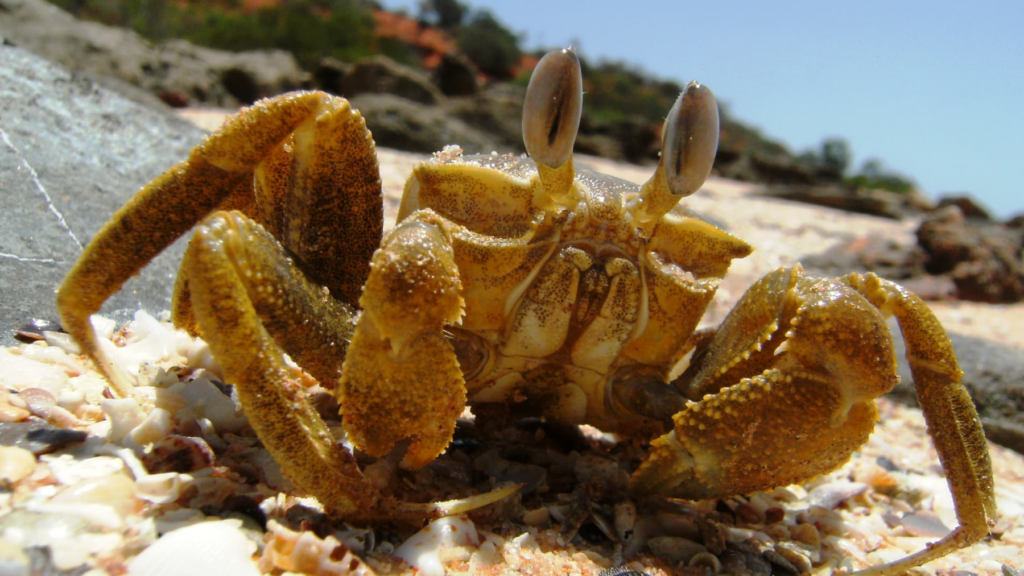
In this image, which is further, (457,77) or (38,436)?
(457,77)

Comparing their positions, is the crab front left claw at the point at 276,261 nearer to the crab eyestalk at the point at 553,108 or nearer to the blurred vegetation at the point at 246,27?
the crab eyestalk at the point at 553,108

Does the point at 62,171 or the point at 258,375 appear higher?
the point at 258,375

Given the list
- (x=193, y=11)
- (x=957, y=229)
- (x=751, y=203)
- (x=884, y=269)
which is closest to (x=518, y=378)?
(x=884, y=269)

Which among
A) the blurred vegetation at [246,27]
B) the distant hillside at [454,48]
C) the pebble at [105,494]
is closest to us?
the pebble at [105,494]

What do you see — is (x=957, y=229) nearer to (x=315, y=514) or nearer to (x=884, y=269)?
(x=884, y=269)

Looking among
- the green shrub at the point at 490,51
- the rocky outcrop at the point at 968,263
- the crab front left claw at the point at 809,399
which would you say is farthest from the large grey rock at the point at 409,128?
the green shrub at the point at 490,51

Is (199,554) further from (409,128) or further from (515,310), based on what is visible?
(409,128)

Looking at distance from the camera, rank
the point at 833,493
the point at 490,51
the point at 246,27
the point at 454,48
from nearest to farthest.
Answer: the point at 833,493, the point at 246,27, the point at 490,51, the point at 454,48

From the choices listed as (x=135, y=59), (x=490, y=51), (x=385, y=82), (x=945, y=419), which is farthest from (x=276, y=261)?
(x=490, y=51)
